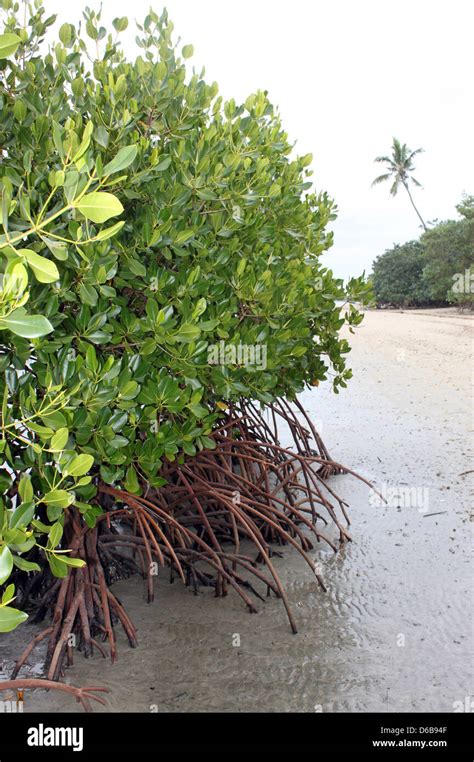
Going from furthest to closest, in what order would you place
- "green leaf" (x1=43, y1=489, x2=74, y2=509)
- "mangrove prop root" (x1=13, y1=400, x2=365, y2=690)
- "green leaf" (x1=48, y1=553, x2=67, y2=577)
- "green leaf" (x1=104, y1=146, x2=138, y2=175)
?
"mangrove prop root" (x1=13, y1=400, x2=365, y2=690)
"green leaf" (x1=48, y1=553, x2=67, y2=577)
"green leaf" (x1=43, y1=489, x2=74, y2=509)
"green leaf" (x1=104, y1=146, x2=138, y2=175)

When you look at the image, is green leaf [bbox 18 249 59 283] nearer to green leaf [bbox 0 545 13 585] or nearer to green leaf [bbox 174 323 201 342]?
green leaf [bbox 0 545 13 585]

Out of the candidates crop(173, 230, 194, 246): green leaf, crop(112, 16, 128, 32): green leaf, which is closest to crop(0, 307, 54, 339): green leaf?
crop(173, 230, 194, 246): green leaf

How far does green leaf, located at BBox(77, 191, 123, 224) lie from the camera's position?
1127 millimetres

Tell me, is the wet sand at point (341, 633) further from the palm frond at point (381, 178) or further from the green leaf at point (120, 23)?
the palm frond at point (381, 178)

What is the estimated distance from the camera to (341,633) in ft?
10.8

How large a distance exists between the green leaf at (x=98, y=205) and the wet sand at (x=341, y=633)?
2195 mm

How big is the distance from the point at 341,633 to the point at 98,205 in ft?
8.75

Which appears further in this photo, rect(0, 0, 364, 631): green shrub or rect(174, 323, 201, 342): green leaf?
rect(174, 323, 201, 342): green leaf

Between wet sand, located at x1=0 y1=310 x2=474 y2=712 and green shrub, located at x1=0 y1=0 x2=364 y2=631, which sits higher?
green shrub, located at x1=0 y1=0 x2=364 y2=631

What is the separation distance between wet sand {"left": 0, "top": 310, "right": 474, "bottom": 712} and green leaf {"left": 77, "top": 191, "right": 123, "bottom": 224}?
2.19m

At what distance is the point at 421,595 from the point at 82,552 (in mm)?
1732

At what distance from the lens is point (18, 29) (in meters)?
3.00
